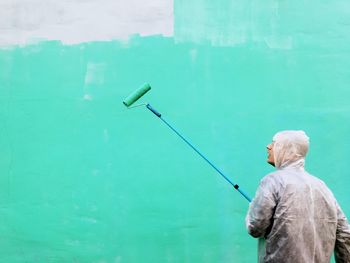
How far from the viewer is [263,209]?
7.21ft

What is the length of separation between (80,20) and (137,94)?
0.76 metres

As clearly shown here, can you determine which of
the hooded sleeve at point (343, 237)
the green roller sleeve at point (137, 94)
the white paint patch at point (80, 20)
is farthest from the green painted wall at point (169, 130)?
the hooded sleeve at point (343, 237)

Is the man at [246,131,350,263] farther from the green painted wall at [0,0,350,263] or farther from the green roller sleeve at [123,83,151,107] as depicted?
the green roller sleeve at [123,83,151,107]

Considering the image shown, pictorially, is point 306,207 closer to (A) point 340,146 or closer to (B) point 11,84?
(A) point 340,146

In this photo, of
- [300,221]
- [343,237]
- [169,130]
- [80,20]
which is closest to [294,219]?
[300,221]

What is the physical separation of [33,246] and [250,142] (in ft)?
5.19

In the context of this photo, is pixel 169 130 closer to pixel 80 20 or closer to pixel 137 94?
pixel 137 94

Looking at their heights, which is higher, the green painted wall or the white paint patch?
the white paint patch

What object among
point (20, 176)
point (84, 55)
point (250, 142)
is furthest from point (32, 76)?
point (250, 142)

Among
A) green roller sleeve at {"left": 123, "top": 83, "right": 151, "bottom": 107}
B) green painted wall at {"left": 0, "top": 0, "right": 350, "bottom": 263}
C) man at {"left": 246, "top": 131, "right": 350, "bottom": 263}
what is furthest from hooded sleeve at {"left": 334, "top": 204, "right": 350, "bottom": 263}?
green roller sleeve at {"left": 123, "top": 83, "right": 151, "bottom": 107}

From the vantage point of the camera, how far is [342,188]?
299cm

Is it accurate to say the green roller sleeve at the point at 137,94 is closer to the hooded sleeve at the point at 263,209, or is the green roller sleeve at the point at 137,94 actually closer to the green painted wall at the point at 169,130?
the green painted wall at the point at 169,130

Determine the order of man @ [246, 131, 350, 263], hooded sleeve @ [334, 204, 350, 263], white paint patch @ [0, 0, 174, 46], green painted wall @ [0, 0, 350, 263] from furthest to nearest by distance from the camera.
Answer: white paint patch @ [0, 0, 174, 46] < green painted wall @ [0, 0, 350, 263] < hooded sleeve @ [334, 204, 350, 263] < man @ [246, 131, 350, 263]

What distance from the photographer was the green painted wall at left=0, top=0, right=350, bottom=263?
3.05 meters
